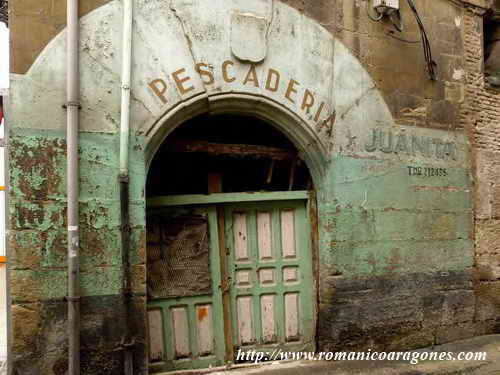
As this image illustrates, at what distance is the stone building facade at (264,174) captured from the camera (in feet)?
12.7

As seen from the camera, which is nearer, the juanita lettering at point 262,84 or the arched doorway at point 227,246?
the juanita lettering at point 262,84

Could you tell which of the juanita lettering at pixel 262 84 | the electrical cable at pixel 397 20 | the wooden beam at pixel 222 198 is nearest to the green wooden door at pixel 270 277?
the wooden beam at pixel 222 198

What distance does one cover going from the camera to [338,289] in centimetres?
497

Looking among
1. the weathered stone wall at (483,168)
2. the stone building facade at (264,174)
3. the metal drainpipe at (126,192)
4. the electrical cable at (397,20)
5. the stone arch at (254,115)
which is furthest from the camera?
the weathered stone wall at (483,168)

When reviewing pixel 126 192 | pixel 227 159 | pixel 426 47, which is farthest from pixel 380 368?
pixel 426 47

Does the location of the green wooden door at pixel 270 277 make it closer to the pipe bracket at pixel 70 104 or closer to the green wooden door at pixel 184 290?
the green wooden door at pixel 184 290

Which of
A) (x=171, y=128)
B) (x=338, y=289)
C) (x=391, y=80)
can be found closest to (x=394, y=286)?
(x=338, y=289)

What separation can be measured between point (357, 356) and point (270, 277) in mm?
1250

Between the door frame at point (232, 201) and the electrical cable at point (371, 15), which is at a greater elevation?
the electrical cable at point (371, 15)

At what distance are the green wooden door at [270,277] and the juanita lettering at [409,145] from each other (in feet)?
3.61

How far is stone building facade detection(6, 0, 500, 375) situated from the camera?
12.7ft

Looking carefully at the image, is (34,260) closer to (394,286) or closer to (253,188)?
(253,188)

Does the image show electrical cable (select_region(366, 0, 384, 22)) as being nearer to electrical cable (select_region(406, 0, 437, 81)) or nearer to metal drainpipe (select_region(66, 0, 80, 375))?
electrical cable (select_region(406, 0, 437, 81))

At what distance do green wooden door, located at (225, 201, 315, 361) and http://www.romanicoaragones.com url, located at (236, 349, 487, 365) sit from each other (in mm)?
31
